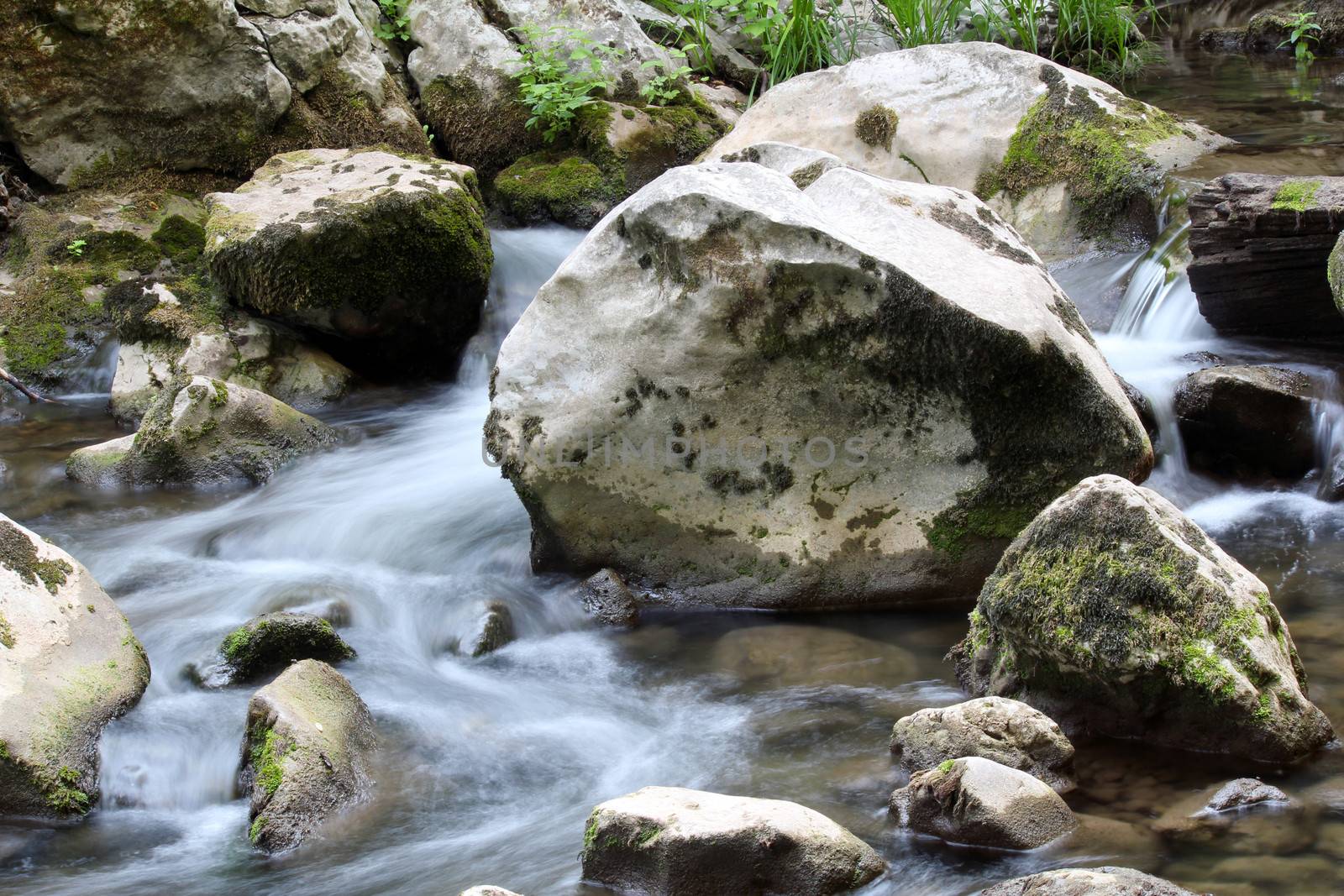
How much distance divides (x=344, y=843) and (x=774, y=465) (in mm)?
2012

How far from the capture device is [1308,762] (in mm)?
2951

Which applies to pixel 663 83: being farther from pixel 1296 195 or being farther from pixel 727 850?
pixel 727 850

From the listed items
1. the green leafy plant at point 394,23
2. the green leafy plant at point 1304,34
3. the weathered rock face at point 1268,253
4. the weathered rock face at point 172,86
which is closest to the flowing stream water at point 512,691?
the weathered rock face at point 1268,253

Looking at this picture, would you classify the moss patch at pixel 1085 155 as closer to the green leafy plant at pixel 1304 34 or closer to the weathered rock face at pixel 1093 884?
the weathered rock face at pixel 1093 884

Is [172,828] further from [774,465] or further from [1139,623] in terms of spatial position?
[1139,623]

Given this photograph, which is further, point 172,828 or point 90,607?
point 90,607

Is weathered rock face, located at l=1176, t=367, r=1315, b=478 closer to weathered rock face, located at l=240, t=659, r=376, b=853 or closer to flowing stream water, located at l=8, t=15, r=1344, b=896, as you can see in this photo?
flowing stream water, located at l=8, t=15, r=1344, b=896

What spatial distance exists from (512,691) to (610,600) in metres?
0.57

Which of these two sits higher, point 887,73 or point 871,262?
point 887,73

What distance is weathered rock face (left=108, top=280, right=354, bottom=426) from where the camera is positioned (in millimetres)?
6965

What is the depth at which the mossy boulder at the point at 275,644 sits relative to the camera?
3945mm

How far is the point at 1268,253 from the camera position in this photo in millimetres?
5406

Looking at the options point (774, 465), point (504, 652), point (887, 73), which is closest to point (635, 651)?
point (504, 652)

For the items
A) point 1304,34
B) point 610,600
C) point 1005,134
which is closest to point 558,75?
point 1005,134
